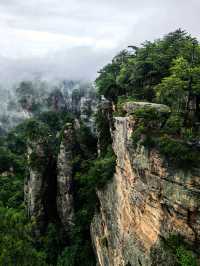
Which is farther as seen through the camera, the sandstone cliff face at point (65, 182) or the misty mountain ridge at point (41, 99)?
the misty mountain ridge at point (41, 99)

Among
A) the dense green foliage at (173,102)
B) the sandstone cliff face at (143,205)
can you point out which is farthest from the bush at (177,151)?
the sandstone cliff face at (143,205)

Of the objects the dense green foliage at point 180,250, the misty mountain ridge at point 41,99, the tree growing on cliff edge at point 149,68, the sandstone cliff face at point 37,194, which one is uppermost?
the tree growing on cliff edge at point 149,68

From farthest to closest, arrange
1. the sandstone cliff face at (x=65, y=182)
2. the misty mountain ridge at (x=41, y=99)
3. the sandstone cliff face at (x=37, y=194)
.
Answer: the misty mountain ridge at (x=41, y=99) → the sandstone cliff face at (x=37, y=194) → the sandstone cliff face at (x=65, y=182)

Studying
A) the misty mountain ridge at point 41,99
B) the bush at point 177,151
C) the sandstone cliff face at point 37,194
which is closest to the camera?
the bush at point 177,151

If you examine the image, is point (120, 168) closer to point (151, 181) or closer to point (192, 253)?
point (151, 181)

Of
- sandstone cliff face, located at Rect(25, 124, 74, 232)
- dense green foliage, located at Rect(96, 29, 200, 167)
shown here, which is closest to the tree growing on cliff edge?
dense green foliage, located at Rect(96, 29, 200, 167)

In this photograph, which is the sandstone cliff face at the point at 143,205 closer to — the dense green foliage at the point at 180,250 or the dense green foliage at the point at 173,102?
the dense green foliage at the point at 180,250

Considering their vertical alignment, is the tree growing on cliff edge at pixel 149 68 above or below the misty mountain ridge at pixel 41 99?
above

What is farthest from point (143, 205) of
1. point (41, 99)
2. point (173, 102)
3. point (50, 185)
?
point (41, 99)

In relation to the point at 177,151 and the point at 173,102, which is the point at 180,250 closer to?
the point at 177,151

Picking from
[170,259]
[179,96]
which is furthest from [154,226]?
[179,96]
